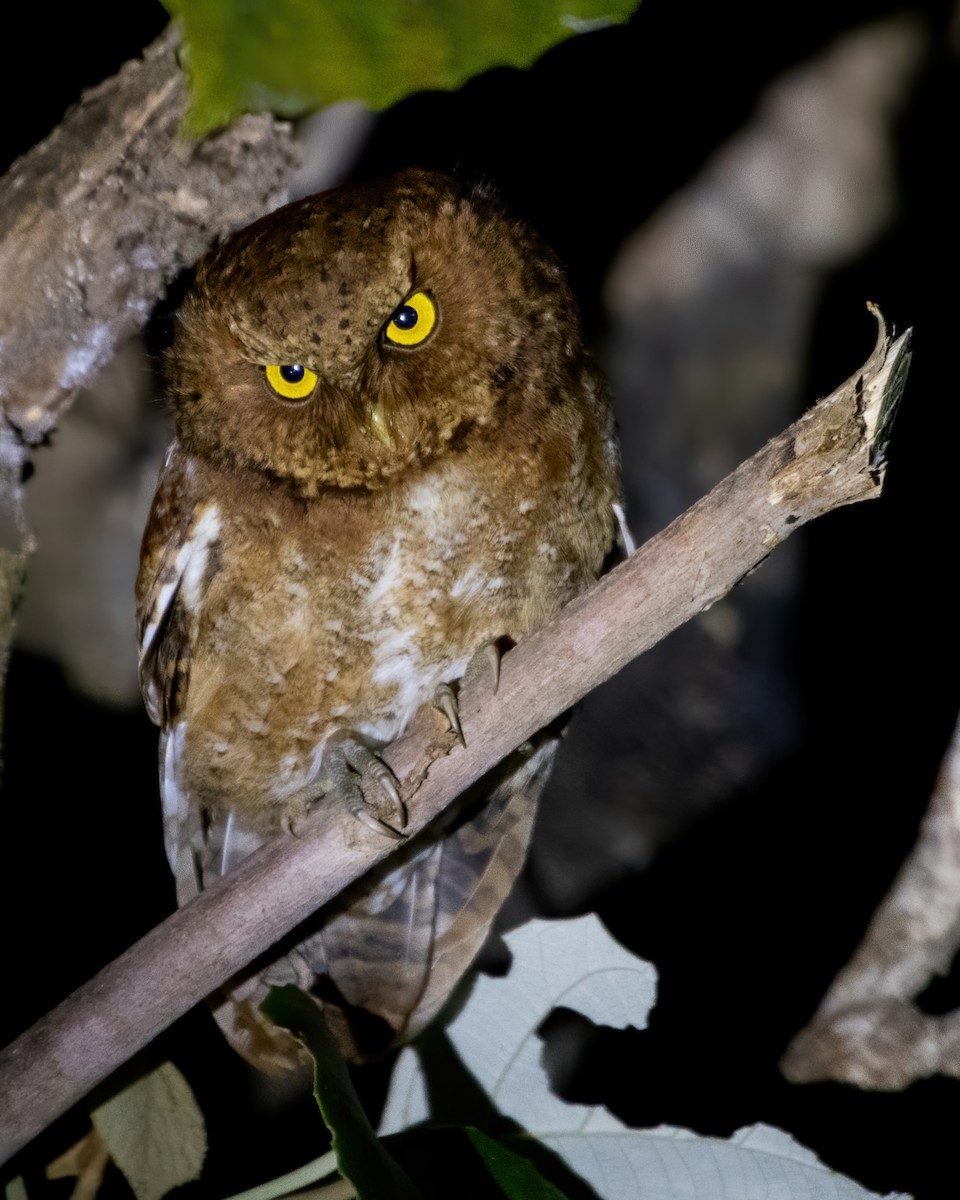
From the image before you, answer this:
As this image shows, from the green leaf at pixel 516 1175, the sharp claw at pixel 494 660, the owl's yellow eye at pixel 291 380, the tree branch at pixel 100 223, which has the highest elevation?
the tree branch at pixel 100 223

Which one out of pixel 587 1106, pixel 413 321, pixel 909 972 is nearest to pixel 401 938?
pixel 587 1106

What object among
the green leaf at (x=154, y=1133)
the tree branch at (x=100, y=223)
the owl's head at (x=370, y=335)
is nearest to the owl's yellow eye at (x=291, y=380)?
the owl's head at (x=370, y=335)

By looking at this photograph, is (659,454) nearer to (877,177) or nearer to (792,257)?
(792,257)

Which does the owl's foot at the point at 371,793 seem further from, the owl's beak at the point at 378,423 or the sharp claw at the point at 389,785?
the owl's beak at the point at 378,423

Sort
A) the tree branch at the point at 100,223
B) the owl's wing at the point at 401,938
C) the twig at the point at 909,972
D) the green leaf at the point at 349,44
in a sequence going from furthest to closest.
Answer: the owl's wing at the point at 401,938 < the twig at the point at 909,972 < the tree branch at the point at 100,223 < the green leaf at the point at 349,44

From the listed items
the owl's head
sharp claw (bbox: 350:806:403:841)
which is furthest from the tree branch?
sharp claw (bbox: 350:806:403:841)

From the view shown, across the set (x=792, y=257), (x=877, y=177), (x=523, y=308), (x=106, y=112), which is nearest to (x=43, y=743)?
(x=106, y=112)

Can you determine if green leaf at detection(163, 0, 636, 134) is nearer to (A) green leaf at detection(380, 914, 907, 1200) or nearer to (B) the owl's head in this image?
(B) the owl's head
